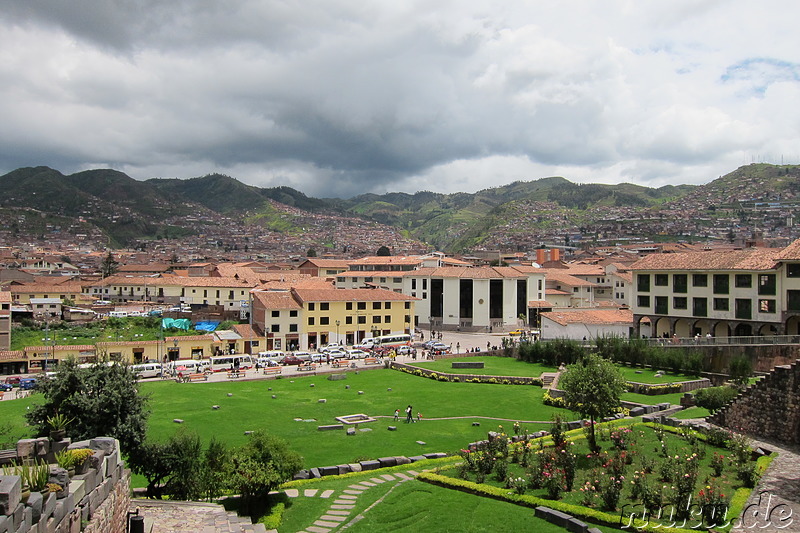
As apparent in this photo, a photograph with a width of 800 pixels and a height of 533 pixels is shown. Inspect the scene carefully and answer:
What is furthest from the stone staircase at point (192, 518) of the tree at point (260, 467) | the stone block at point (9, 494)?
the stone block at point (9, 494)

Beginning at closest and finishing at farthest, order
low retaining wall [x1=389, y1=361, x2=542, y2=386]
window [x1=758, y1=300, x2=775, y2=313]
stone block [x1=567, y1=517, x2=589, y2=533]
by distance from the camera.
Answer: stone block [x1=567, y1=517, x2=589, y2=533] → low retaining wall [x1=389, y1=361, x2=542, y2=386] → window [x1=758, y1=300, x2=775, y2=313]

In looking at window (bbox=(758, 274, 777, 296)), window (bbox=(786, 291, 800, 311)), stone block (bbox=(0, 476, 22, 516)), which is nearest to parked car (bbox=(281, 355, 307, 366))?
window (bbox=(758, 274, 777, 296))

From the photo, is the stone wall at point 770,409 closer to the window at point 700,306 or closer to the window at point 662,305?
the window at point 700,306

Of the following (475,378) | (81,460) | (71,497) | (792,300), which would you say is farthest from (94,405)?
(792,300)

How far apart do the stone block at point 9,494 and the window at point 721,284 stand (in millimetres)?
43654

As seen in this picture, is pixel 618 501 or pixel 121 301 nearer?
pixel 618 501

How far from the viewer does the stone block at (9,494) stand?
281 inches

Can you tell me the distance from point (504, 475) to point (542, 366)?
26556 millimetres

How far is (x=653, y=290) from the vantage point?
46.4 meters

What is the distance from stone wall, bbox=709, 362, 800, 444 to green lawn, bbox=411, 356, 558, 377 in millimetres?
17752

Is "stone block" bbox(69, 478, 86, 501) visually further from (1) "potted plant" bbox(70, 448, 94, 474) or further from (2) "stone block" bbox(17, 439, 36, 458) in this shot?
(2) "stone block" bbox(17, 439, 36, 458)

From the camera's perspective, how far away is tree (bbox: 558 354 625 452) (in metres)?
20.3

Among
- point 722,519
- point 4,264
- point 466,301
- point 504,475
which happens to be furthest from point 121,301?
point 722,519

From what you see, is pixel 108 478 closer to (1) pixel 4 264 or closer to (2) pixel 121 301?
(2) pixel 121 301
